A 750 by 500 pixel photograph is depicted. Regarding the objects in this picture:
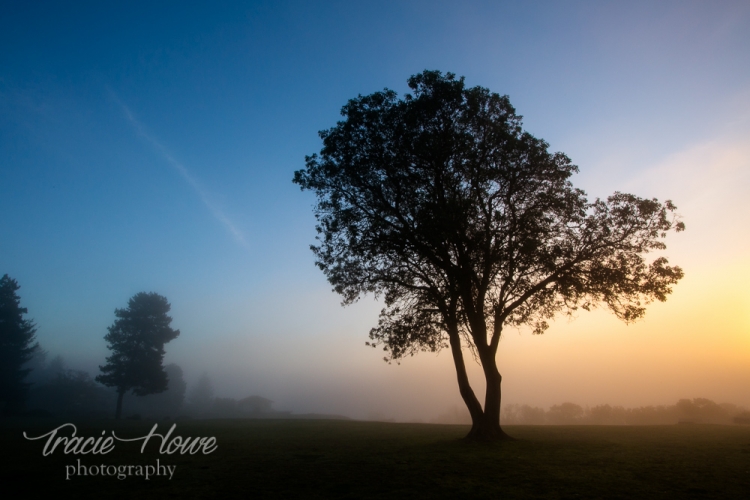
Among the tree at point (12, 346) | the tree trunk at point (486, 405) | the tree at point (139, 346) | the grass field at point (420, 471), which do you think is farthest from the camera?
the tree at point (139, 346)

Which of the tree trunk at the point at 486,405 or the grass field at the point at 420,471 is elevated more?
the tree trunk at the point at 486,405

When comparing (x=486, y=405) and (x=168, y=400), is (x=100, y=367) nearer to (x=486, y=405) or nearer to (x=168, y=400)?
(x=168, y=400)

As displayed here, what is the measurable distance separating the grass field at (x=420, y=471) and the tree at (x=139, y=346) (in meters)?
37.4

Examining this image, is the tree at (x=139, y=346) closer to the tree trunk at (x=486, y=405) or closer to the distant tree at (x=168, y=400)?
the distant tree at (x=168, y=400)

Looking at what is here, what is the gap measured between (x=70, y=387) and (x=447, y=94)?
249ft

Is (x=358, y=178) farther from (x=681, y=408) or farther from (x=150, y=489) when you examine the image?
(x=681, y=408)

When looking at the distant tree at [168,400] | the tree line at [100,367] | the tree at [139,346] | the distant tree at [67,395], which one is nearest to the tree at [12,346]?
the tree line at [100,367]

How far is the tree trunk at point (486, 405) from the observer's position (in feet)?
56.4

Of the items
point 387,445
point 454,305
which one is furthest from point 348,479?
point 454,305

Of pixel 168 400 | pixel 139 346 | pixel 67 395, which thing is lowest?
pixel 168 400

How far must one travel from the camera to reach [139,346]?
51125mm

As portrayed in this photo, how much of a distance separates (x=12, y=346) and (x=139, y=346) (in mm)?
12922

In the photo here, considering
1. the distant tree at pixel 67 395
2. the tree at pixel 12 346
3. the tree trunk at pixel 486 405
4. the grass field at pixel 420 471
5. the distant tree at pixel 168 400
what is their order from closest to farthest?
the grass field at pixel 420 471 → the tree trunk at pixel 486 405 → the tree at pixel 12 346 → the distant tree at pixel 67 395 → the distant tree at pixel 168 400

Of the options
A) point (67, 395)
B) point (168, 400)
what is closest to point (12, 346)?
point (67, 395)
